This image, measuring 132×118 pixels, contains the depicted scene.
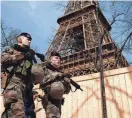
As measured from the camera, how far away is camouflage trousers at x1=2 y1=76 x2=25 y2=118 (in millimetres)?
3094

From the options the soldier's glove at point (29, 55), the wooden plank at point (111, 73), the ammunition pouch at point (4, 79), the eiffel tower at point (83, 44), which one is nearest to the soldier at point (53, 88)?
the soldier's glove at point (29, 55)

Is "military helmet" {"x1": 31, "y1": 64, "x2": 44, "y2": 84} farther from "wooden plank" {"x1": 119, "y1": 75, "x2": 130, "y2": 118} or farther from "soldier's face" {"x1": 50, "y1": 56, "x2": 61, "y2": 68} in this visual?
"wooden plank" {"x1": 119, "y1": 75, "x2": 130, "y2": 118}

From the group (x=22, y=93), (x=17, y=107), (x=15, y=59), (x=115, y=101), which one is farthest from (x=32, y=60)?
(x=115, y=101)

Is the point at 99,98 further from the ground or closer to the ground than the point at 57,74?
closer to the ground

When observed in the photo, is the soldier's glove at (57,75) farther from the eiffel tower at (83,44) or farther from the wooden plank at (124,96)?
the eiffel tower at (83,44)

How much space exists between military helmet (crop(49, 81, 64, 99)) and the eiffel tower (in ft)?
19.5

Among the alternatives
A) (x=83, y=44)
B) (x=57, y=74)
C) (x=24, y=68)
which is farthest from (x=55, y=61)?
(x=83, y=44)

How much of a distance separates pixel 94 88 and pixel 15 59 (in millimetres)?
2400

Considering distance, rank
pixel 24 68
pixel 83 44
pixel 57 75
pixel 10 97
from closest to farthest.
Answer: pixel 10 97, pixel 24 68, pixel 57 75, pixel 83 44

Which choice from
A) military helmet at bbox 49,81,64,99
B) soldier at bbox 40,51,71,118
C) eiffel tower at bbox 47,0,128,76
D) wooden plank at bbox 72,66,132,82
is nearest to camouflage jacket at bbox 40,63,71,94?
soldier at bbox 40,51,71,118

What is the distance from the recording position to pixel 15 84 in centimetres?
332

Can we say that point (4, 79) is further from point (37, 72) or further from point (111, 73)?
point (111, 73)

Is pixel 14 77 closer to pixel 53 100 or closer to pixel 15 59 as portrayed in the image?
pixel 15 59

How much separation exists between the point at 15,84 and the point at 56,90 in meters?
0.65
